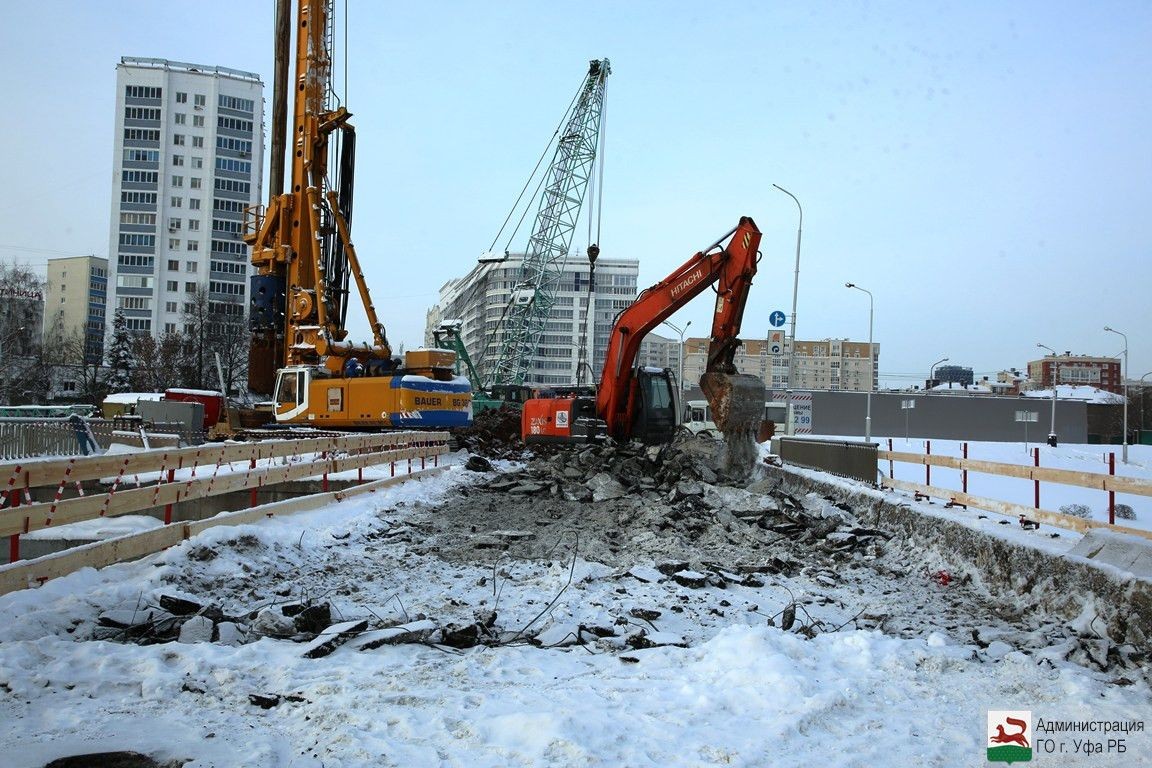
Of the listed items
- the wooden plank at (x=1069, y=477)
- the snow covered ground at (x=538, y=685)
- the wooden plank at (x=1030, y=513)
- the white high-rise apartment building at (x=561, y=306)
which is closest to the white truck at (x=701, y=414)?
the wooden plank at (x=1030, y=513)

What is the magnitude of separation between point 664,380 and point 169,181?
79315 mm

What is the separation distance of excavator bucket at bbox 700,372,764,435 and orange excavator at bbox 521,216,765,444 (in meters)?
0.02

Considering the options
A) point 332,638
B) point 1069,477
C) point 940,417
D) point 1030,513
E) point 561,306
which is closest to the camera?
point 332,638

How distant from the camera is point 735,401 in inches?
553

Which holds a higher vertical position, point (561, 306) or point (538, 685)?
point (561, 306)

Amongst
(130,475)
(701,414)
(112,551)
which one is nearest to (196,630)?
(112,551)

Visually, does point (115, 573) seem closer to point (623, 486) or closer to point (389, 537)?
point (389, 537)

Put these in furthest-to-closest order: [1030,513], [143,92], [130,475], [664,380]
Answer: [143,92] < [664,380] < [1030,513] < [130,475]

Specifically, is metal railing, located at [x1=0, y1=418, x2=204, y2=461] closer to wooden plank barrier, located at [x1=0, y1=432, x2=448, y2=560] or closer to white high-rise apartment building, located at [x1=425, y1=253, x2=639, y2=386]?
wooden plank barrier, located at [x1=0, y1=432, x2=448, y2=560]

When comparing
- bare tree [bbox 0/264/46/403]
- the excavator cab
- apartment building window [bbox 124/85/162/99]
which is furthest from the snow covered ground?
apartment building window [bbox 124/85/162/99]

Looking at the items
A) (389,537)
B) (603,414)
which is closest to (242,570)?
(389,537)

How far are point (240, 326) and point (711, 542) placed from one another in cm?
4737

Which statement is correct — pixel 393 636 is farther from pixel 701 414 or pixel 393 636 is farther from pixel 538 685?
pixel 701 414

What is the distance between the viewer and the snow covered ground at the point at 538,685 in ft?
11.3
